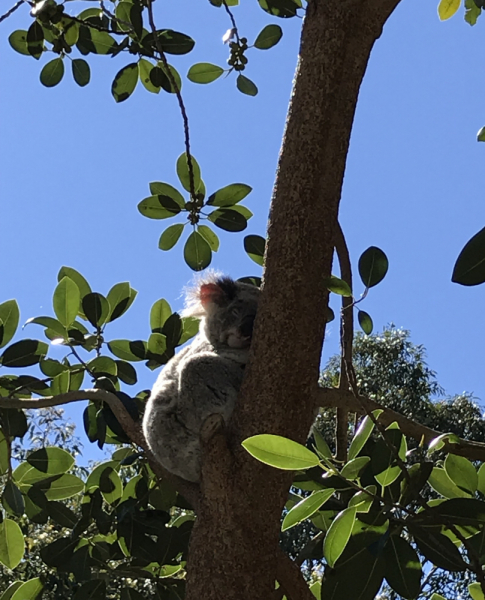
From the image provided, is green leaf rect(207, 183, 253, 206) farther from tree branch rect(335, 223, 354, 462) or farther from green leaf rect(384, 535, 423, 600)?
green leaf rect(384, 535, 423, 600)

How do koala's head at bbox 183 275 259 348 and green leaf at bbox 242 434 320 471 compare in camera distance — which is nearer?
green leaf at bbox 242 434 320 471

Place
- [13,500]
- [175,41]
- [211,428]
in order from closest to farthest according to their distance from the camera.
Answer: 1. [211,428]
2. [13,500]
3. [175,41]

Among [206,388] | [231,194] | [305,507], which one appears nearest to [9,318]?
[206,388]

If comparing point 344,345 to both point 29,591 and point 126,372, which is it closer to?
point 126,372

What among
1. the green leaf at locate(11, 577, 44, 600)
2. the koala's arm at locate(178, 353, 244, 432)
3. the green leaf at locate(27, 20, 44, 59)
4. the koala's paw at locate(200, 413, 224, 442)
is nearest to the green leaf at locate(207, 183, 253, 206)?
the koala's arm at locate(178, 353, 244, 432)

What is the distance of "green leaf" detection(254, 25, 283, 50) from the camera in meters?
2.95

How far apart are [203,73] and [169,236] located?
69 centimetres

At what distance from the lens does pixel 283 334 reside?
5.94 feet

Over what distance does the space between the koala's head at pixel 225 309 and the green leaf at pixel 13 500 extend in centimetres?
95

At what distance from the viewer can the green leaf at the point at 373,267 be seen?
198 centimetres

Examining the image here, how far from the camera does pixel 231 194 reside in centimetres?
279

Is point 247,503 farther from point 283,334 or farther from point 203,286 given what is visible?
point 203,286

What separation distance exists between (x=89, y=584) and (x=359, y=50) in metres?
→ 1.82

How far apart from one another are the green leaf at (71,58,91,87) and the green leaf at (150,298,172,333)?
114 cm
